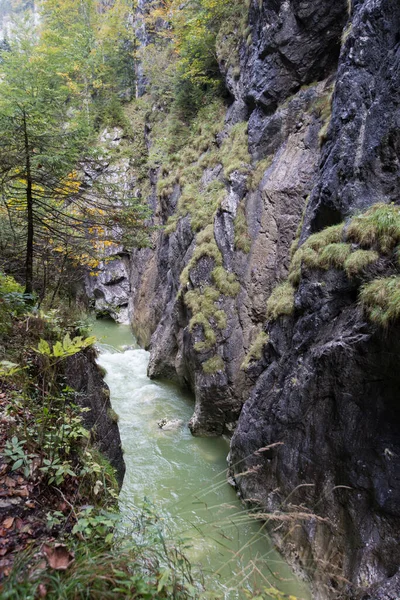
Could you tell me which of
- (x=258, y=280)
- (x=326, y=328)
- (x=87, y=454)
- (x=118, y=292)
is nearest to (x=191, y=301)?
(x=258, y=280)

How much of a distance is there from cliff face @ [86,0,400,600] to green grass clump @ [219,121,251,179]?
0.21 feet

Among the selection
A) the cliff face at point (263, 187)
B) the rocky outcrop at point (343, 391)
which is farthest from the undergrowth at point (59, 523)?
the cliff face at point (263, 187)

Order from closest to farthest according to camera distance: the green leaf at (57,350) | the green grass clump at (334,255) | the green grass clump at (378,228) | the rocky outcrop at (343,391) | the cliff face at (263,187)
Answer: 1. the green leaf at (57,350)
2. the rocky outcrop at (343,391)
3. the green grass clump at (378,228)
4. the green grass clump at (334,255)
5. the cliff face at (263,187)

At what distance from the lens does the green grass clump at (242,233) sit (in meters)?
9.54

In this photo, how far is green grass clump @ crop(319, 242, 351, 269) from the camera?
17.0 ft

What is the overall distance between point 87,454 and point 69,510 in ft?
2.83

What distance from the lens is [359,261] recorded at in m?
4.77

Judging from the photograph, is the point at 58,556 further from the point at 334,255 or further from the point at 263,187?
the point at 263,187

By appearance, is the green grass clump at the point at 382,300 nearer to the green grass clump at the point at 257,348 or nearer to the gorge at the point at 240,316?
the gorge at the point at 240,316

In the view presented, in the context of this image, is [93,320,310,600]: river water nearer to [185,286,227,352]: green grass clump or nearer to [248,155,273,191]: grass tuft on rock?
[185,286,227,352]: green grass clump

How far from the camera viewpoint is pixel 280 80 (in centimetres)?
983

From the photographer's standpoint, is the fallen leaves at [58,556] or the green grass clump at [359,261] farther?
the green grass clump at [359,261]

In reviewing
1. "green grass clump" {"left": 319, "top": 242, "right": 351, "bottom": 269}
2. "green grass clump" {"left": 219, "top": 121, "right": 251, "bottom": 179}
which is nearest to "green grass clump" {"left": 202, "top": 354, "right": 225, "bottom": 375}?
"green grass clump" {"left": 319, "top": 242, "right": 351, "bottom": 269}

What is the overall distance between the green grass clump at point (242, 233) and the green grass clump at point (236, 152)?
1533 millimetres
